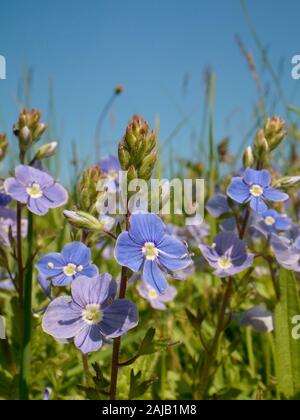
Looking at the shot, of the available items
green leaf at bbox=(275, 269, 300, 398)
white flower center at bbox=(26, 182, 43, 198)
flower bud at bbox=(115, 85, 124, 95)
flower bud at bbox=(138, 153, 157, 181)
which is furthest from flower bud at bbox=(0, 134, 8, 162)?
flower bud at bbox=(115, 85, 124, 95)

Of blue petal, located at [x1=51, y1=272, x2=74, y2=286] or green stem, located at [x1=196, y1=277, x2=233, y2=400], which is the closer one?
blue petal, located at [x1=51, y1=272, x2=74, y2=286]

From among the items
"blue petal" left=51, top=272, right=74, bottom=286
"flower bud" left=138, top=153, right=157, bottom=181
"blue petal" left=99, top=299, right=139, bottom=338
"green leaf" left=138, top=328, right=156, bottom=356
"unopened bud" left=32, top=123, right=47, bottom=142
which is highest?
"unopened bud" left=32, top=123, right=47, bottom=142

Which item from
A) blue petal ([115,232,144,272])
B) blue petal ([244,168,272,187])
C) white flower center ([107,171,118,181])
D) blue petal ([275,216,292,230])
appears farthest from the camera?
white flower center ([107,171,118,181])

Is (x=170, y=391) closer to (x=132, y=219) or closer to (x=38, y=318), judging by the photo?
(x=38, y=318)

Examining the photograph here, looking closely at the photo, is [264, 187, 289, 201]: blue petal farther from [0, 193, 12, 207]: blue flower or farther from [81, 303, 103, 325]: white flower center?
[0, 193, 12, 207]: blue flower

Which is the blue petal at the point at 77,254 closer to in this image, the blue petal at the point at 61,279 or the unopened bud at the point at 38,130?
the blue petal at the point at 61,279

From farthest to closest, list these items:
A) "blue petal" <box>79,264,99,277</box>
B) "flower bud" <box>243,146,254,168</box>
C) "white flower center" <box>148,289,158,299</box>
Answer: "white flower center" <box>148,289,158,299</box>
"flower bud" <box>243,146,254,168</box>
"blue petal" <box>79,264,99,277</box>

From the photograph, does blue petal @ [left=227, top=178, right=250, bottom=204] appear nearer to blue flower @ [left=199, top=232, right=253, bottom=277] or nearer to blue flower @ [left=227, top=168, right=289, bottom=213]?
blue flower @ [left=227, top=168, right=289, bottom=213]

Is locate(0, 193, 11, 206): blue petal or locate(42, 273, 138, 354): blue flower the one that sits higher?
locate(0, 193, 11, 206): blue petal
